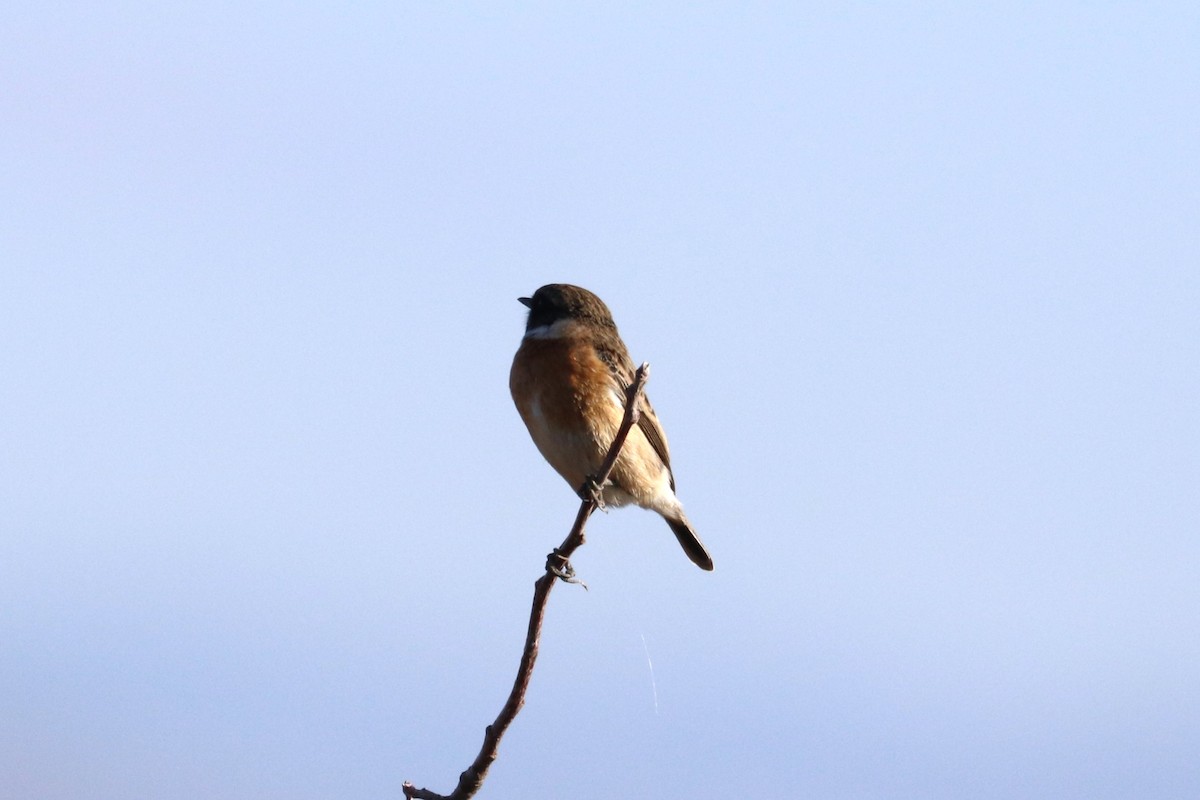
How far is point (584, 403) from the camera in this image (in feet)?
24.7

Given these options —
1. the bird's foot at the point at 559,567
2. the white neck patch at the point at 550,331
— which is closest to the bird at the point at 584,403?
the white neck patch at the point at 550,331

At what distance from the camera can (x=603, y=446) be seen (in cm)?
752

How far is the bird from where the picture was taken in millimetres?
7555

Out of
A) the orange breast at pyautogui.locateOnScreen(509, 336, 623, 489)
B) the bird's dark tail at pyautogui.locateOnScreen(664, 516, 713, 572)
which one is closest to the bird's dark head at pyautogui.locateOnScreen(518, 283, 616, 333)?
the orange breast at pyautogui.locateOnScreen(509, 336, 623, 489)

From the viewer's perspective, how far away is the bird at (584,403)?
297 inches

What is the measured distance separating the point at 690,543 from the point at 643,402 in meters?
1.05

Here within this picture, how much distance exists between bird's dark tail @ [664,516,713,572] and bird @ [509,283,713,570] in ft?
0.03

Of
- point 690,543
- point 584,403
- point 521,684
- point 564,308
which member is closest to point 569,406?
point 584,403

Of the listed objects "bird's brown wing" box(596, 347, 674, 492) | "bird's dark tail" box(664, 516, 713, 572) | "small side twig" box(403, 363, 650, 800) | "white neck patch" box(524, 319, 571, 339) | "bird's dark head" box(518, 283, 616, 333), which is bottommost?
"small side twig" box(403, 363, 650, 800)

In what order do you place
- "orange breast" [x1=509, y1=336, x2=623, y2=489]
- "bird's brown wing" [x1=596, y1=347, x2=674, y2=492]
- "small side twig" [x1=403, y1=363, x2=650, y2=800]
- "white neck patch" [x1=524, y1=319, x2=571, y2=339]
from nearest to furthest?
"small side twig" [x1=403, y1=363, x2=650, y2=800], "orange breast" [x1=509, y1=336, x2=623, y2=489], "bird's brown wing" [x1=596, y1=347, x2=674, y2=492], "white neck patch" [x1=524, y1=319, x2=571, y2=339]

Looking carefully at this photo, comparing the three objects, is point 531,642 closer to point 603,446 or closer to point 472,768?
point 472,768

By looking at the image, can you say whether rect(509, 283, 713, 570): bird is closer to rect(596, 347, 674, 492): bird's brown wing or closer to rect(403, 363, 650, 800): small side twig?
rect(596, 347, 674, 492): bird's brown wing

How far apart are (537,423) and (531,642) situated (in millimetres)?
3779

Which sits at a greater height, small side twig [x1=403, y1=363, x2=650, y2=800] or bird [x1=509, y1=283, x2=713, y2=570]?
bird [x1=509, y1=283, x2=713, y2=570]
